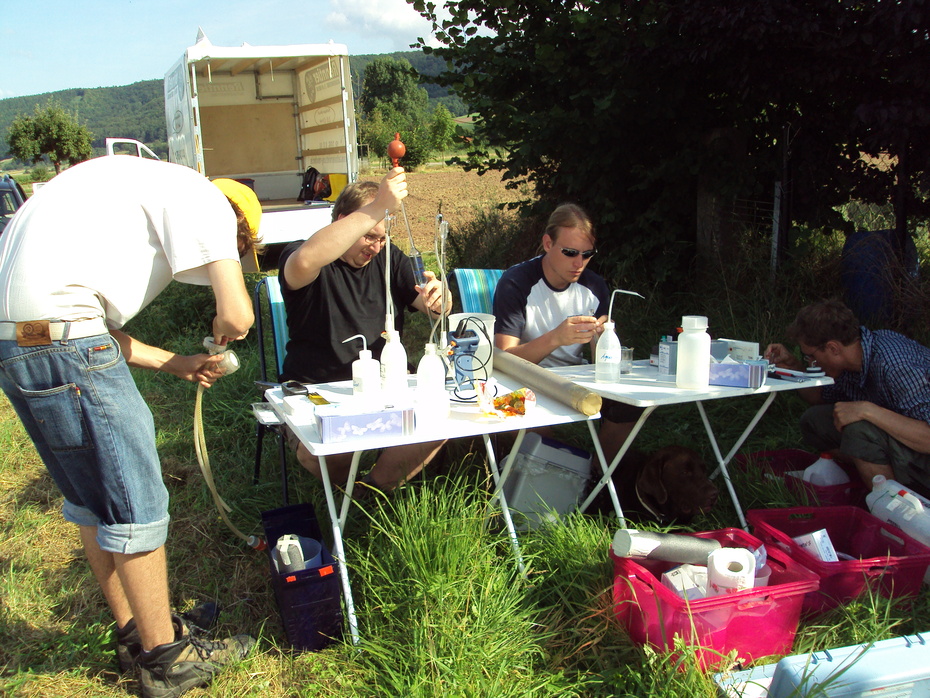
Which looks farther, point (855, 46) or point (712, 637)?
point (855, 46)

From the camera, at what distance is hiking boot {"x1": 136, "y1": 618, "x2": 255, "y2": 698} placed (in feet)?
6.67

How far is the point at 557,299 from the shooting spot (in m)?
3.17

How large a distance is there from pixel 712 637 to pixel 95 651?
1.91 m

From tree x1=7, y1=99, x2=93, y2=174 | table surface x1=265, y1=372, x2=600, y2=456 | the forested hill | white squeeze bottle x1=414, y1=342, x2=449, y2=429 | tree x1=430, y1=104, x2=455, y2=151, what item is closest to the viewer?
table surface x1=265, y1=372, x2=600, y2=456

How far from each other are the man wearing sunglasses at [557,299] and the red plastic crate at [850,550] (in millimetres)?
719

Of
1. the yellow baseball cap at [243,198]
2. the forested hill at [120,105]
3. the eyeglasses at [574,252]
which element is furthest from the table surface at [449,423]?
the forested hill at [120,105]

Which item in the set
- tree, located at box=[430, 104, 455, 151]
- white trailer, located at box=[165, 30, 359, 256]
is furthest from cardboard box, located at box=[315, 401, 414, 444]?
tree, located at box=[430, 104, 455, 151]

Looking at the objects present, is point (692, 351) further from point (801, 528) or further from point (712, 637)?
point (712, 637)

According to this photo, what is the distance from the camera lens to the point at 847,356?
277 centimetres

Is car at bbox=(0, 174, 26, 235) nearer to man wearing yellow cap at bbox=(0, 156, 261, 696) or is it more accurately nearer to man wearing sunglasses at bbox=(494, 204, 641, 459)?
man wearing sunglasses at bbox=(494, 204, 641, 459)

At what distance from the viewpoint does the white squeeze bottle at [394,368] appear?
229 cm

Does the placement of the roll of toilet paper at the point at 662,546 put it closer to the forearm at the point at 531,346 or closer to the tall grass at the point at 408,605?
the tall grass at the point at 408,605

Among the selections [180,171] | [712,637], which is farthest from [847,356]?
[180,171]

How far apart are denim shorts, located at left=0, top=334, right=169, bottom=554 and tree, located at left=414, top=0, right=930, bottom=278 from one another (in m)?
3.44
